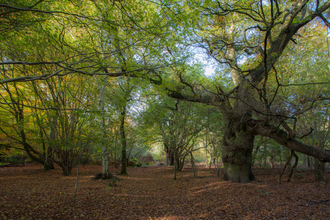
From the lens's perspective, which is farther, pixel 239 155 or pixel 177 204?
pixel 239 155

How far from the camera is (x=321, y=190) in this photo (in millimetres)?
5418

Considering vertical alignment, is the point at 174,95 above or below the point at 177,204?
above

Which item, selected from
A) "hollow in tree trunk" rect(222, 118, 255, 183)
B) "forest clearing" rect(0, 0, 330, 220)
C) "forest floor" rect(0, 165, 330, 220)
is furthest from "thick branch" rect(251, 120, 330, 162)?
"forest floor" rect(0, 165, 330, 220)

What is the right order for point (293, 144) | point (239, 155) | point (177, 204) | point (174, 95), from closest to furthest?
point (177, 204) < point (293, 144) < point (239, 155) < point (174, 95)

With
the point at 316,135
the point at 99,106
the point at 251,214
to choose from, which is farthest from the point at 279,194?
the point at 99,106

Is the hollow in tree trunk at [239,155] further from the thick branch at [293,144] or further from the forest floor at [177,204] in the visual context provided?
the forest floor at [177,204]

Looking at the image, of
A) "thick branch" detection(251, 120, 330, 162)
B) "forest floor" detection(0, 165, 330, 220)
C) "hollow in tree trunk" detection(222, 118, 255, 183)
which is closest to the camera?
"forest floor" detection(0, 165, 330, 220)

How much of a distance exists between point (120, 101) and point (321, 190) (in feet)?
26.0

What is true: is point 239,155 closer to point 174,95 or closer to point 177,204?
point 177,204

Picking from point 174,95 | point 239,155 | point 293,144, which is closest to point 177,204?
point 239,155

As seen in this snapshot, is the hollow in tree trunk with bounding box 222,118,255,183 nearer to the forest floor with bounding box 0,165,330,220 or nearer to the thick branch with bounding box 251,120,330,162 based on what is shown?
the thick branch with bounding box 251,120,330,162

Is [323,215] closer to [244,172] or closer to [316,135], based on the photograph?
[244,172]

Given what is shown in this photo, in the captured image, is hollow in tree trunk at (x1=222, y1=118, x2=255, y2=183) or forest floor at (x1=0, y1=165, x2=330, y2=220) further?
hollow in tree trunk at (x1=222, y1=118, x2=255, y2=183)

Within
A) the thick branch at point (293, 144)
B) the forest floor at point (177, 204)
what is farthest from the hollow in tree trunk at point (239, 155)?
the forest floor at point (177, 204)
